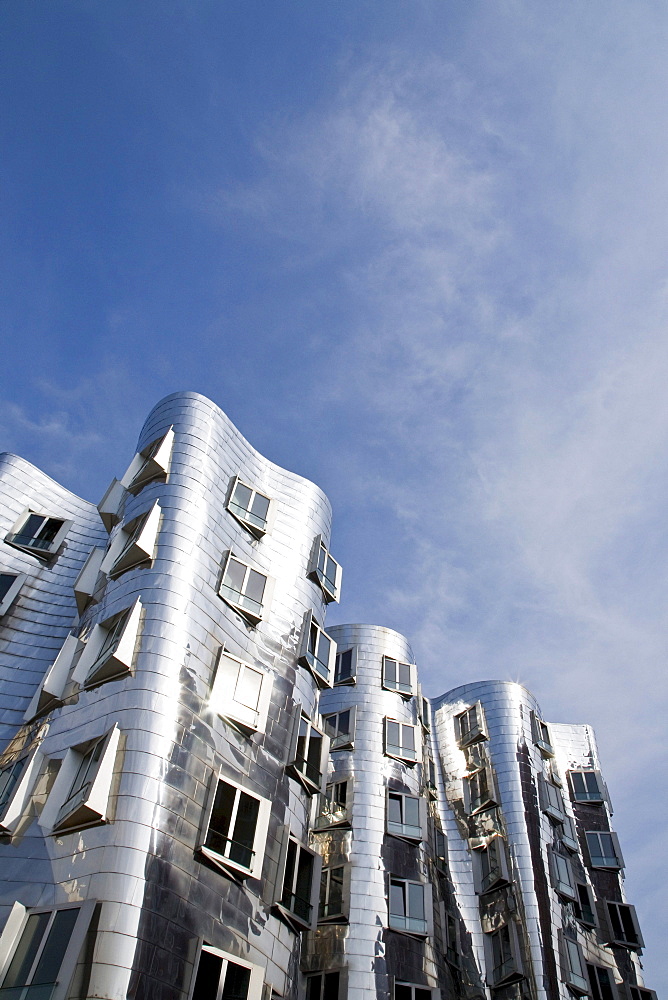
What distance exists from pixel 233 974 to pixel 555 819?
3309 cm

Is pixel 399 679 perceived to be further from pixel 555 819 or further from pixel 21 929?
pixel 21 929

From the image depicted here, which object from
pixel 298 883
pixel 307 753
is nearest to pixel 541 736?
pixel 307 753

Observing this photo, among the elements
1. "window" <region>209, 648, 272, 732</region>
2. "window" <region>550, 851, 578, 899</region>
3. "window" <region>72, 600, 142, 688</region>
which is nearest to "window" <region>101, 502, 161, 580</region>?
"window" <region>72, 600, 142, 688</region>

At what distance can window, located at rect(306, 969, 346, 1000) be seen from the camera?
32156mm

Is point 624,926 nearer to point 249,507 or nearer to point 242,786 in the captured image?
point 242,786

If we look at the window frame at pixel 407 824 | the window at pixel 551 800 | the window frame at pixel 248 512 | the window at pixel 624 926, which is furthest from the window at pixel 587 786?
the window frame at pixel 248 512

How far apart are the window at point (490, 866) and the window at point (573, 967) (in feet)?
14.4

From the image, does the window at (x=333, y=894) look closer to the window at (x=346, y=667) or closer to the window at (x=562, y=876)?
the window at (x=346, y=667)

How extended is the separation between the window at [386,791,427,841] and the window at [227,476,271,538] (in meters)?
17.4

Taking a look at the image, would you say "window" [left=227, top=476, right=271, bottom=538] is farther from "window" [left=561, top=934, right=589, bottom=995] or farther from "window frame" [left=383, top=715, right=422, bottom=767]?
"window" [left=561, top=934, right=589, bottom=995]

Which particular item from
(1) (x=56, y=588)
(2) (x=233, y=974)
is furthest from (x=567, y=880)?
(1) (x=56, y=588)

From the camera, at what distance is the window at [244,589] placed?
93.1 ft

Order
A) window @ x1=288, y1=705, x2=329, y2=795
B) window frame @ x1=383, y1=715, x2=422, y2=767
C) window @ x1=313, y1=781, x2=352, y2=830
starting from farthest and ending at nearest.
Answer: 1. window frame @ x1=383, y1=715, x2=422, y2=767
2. window @ x1=313, y1=781, x2=352, y2=830
3. window @ x1=288, y1=705, x2=329, y2=795

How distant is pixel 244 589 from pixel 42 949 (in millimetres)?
13626
